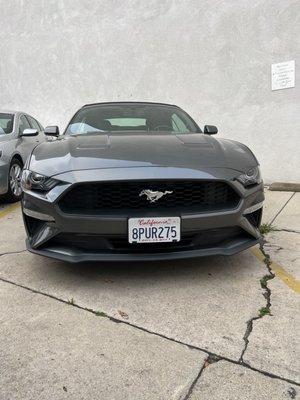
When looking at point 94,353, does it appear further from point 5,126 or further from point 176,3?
point 176,3

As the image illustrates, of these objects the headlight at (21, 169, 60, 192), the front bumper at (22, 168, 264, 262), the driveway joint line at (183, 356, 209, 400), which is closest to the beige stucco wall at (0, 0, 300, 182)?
the front bumper at (22, 168, 264, 262)

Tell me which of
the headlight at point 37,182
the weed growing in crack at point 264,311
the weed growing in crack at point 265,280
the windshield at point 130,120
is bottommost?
the weed growing in crack at point 265,280

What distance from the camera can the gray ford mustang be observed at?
2883 mm

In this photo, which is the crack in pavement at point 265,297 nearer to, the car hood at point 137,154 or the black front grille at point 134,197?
the black front grille at point 134,197

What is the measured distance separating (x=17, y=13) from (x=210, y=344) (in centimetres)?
946

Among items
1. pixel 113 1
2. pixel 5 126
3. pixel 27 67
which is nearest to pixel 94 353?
pixel 5 126

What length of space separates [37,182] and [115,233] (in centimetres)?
70

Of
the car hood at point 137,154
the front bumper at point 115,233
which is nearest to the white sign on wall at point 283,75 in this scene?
the car hood at point 137,154

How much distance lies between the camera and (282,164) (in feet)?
23.7

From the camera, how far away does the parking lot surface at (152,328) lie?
2.05 m

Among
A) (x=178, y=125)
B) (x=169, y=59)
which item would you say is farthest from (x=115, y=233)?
(x=169, y=59)

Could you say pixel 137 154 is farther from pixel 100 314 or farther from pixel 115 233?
pixel 100 314

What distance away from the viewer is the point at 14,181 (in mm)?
6199

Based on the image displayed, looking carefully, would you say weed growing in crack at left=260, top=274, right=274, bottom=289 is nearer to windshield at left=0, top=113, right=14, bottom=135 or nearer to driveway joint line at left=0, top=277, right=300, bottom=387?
driveway joint line at left=0, top=277, right=300, bottom=387
